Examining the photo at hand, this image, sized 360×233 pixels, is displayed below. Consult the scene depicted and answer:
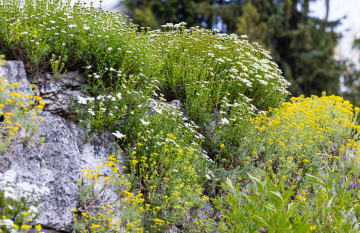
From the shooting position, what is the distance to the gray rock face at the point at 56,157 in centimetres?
305

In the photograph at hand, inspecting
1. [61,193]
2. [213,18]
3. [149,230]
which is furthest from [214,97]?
[213,18]

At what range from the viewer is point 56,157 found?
3402 mm

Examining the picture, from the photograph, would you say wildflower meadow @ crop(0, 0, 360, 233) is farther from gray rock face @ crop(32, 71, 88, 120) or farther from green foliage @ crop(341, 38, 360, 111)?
green foliage @ crop(341, 38, 360, 111)

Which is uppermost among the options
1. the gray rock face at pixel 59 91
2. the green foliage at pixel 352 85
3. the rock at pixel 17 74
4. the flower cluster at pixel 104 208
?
the rock at pixel 17 74

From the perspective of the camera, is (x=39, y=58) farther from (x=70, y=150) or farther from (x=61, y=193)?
(x=61, y=193)

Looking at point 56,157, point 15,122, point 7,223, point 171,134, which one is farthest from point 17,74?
point 7,223

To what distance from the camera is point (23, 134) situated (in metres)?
3.23

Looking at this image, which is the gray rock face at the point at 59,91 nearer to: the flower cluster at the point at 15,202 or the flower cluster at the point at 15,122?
the flower cluster at the point at 15,122

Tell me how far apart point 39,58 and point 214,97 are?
2.68m

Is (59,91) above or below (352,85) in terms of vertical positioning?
above

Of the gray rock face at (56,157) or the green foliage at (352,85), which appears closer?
the gray rock face at (56,157)

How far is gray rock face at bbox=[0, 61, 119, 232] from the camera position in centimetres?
305

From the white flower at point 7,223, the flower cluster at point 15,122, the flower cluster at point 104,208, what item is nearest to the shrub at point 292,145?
the flower cluster at point 104,208

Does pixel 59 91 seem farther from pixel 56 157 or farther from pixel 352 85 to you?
pixel 352 85
